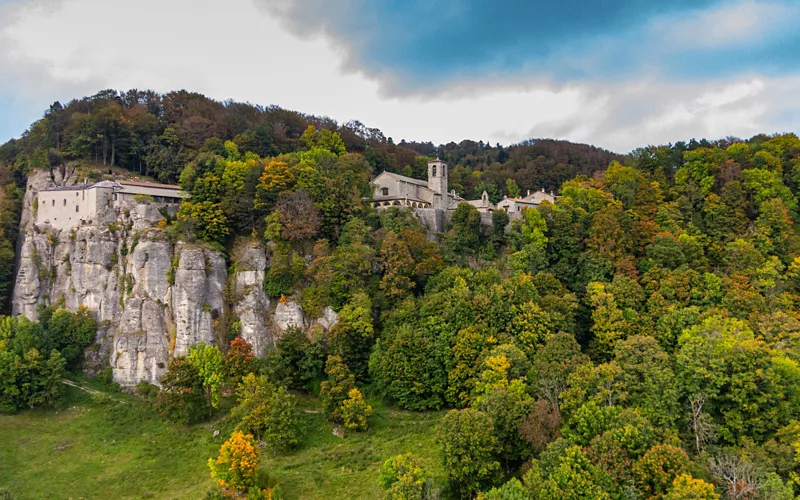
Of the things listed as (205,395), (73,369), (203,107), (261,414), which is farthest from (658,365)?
(203,107)

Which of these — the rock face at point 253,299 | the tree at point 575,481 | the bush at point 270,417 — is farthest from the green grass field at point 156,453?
the tree at point 575,481

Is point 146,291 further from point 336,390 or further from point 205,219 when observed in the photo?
point 336,390

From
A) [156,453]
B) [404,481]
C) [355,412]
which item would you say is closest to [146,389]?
[156,453]

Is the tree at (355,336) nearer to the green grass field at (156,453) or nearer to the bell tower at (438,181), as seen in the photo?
the green grass field at (156,453)

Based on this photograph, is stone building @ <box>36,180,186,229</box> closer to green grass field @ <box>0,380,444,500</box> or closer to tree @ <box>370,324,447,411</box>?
green grass field @ <box>0,380,444,500</box>

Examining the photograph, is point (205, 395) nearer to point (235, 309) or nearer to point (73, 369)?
point (235, 309)

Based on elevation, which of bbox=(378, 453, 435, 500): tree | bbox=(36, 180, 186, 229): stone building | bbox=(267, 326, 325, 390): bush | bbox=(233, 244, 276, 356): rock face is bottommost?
bbox=(378, 453, 435, 500): tree

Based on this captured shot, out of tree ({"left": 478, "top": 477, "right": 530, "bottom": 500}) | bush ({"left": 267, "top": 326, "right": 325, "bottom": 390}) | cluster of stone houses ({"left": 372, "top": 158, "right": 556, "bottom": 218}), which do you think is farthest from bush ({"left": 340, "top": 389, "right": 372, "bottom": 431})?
cluster of stone houses ({"left": 372, "top": 158, "right": 556, "bottom": 218})
